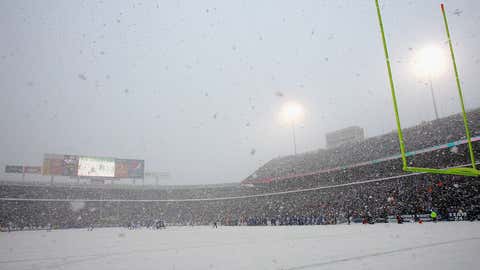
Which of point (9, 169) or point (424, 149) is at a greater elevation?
point (9, 169)

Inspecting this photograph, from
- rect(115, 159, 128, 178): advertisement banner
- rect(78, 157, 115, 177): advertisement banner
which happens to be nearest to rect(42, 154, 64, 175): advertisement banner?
rect(78, 157, 115, 177): advertisement banner

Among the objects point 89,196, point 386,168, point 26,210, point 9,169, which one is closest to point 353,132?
point 386,168

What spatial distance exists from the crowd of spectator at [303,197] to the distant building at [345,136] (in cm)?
2934

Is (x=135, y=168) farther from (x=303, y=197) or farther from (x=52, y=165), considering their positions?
(x=303, y=197)

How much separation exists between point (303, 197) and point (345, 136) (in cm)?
3777

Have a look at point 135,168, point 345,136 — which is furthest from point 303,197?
point 345,136

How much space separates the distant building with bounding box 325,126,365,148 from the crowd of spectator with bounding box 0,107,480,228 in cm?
2934

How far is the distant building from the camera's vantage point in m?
66.4

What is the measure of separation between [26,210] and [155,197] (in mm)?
19126

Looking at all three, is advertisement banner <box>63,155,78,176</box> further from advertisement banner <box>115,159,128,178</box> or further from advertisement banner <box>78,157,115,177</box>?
advertisement banner <box>115,159,128,178</box>

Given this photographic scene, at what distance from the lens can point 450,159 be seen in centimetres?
2364

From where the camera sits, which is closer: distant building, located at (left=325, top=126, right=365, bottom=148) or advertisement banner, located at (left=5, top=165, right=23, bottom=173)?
advertisement banner, located at (left=5, top=165, right=23, bottom=173)

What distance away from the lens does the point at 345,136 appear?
6781cm

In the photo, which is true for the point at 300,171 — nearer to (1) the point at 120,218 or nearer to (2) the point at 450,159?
(2) the point at 450,159
